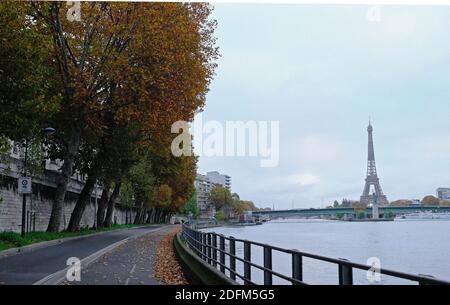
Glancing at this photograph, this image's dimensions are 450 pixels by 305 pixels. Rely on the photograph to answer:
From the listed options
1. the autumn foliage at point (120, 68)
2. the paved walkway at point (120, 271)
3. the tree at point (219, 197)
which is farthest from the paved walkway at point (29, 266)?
the tree at point (219, 197)

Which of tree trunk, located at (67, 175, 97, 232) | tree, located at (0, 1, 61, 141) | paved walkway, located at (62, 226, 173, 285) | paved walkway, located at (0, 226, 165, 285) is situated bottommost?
paved walkway, located at (62, 226, 173, 285)

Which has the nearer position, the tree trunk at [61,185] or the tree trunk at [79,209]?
the tree trunk at [61,185]

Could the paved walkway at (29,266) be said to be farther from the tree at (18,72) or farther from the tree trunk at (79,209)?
the tree trunk at (79,209)

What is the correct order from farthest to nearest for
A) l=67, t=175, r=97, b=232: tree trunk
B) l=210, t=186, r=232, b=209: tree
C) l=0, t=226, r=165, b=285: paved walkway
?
1. l=210, t=186, r=232, b=209: tree
2. l=67, t=175, r=97, b=232: tree trunk
3. l=0, t=226, r=165, b=285: paved walkway

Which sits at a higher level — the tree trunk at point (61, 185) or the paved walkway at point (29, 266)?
the tree trunk at point (61, 185)

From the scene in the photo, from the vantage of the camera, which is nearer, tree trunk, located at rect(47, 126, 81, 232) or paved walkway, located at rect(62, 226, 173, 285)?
paved walkway, located at rect(62, 226, 173, 285)

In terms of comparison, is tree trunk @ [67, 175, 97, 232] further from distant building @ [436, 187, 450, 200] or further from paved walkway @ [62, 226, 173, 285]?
distant building @ [436, 187, 450, 200]

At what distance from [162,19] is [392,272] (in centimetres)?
2864

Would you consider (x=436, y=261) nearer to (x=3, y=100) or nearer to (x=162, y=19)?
(x=162, y=19)

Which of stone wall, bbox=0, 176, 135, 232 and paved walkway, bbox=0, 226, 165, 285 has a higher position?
stone wall, bbox=0, 176, 135, 232

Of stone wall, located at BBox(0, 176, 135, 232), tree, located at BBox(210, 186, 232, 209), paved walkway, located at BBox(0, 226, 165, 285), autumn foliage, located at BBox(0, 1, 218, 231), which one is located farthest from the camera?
tree, located at BBox(210, 186, 232, 209)

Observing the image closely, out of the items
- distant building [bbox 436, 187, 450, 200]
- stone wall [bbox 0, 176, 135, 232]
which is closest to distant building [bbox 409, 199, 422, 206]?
distant building [bbox 436, 187, 450, 200]

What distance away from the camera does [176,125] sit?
39.2m
